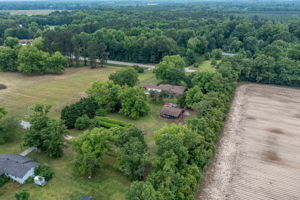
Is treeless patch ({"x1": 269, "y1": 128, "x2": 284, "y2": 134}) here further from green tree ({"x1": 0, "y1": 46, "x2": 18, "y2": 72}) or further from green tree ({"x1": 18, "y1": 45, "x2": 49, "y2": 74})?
green tree ({"x1": 0, "y1": 46, "x2": 18, "y2": 72})

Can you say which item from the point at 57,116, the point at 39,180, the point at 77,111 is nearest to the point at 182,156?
the point at 39,180

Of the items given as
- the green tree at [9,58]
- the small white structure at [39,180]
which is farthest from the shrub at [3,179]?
the green tree at [9,58]

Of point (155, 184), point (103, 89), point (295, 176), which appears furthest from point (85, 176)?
point (295, 176)

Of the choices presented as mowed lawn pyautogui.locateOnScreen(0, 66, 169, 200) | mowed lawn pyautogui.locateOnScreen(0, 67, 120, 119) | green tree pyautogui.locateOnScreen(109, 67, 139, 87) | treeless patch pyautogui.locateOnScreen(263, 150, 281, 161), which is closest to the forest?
green tree pyautogui.locateOnScreen(109, 67, 139, 87)

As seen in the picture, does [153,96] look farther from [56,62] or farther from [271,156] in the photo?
[56,62]

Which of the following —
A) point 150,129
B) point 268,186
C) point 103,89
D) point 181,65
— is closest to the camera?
point 268,186

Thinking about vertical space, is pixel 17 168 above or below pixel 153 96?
below

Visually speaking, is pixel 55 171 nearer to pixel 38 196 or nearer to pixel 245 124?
pixel 38 196
